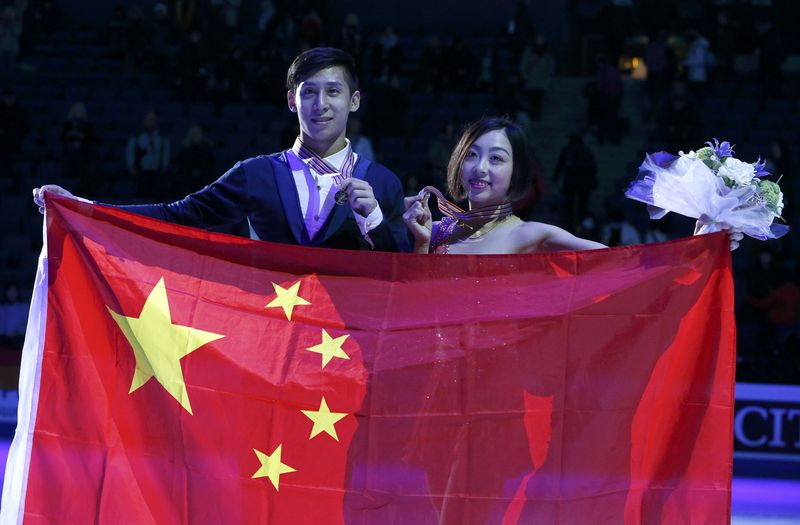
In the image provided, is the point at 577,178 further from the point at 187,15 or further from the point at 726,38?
the point at 187,15

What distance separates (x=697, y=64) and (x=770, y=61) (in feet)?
2.61

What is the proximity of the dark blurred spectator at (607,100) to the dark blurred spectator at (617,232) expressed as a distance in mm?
2803

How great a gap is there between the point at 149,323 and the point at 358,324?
1.83 feet

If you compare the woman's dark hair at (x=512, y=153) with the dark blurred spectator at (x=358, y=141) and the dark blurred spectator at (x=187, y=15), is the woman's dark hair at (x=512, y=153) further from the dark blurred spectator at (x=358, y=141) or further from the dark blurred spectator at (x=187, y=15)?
the dark blurred spectator at (x=187, y=15)

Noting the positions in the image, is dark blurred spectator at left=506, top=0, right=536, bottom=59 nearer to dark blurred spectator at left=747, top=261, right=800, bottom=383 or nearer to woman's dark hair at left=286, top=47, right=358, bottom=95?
dark blurred spectator at left=747, top=261, right=800, bottom=383

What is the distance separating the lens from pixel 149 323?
10.6 ft

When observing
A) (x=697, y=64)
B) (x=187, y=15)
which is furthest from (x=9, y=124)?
(x=697, y=64)

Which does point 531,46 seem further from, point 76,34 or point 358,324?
point 358,324

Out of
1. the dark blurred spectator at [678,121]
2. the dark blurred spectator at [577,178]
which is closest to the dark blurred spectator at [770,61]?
the dark blurred spectator at [678,121]

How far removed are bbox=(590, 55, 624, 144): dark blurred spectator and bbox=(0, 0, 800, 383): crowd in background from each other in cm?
1

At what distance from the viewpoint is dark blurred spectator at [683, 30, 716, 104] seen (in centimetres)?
1272

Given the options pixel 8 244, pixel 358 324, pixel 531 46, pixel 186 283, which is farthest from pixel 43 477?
pixel 531 46

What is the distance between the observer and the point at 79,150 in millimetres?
11312

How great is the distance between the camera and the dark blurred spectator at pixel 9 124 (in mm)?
11773
